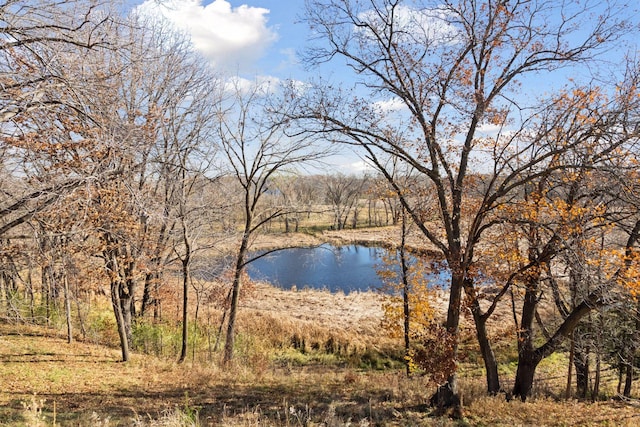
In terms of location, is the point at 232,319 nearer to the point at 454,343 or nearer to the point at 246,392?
the point at 246,392

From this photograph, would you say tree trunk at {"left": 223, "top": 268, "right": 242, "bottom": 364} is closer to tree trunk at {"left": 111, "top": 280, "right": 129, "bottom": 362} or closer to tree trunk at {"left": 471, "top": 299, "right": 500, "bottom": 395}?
tree trunk at {"left": 111, "top": 280, "right": 129, "bottom": 362}

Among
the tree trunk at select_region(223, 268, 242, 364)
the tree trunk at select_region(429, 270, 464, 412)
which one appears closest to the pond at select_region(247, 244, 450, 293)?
the tree trunk at select_region(223, 268, 242, 364)

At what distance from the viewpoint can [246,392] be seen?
9.89 metres

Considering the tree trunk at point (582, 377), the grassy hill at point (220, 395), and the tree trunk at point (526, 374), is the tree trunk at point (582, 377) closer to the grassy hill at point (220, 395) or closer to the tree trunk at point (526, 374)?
the grassy hill at point (220, 395)

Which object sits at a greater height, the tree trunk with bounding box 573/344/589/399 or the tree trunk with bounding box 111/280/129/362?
the tree trunk with bounding box 111/280/129/362

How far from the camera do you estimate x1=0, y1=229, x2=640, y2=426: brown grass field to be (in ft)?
23.1

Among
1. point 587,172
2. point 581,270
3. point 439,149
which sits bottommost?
point 581,270

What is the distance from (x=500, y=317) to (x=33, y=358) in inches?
778

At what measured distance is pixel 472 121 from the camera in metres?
8.69

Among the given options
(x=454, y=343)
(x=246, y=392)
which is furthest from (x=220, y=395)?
(x=454, y=343)

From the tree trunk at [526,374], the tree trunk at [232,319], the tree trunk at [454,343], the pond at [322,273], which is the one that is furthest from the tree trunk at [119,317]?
the pond at [322,273]

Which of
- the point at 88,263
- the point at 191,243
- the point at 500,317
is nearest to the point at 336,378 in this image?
the point at 191,243

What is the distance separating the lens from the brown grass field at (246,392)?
704 centimetres

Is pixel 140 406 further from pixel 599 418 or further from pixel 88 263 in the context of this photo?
pixel 599 418
